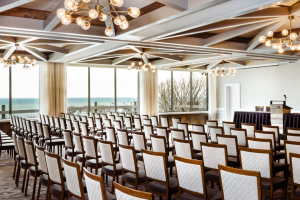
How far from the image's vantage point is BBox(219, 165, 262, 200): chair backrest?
2436 mm

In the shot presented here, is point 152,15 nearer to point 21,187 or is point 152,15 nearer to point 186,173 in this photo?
point 186,173

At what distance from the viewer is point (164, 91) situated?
1488cm

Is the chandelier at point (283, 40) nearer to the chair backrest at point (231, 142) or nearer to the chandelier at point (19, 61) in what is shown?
the chair backrest at point (231, 142)

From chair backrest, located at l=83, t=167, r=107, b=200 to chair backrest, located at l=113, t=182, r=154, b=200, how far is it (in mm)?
216

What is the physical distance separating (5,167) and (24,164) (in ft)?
6.96

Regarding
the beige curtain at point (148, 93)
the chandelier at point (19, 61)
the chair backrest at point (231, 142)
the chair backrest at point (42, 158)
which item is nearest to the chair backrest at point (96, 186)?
the chair backrest at point (42, 158)

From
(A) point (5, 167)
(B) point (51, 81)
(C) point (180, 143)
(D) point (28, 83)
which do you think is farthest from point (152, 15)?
(D) point (28, 83)

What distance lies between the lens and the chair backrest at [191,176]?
2.85m

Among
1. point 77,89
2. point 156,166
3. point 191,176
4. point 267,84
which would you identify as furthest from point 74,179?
point 77,89

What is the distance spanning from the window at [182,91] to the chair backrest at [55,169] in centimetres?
1154

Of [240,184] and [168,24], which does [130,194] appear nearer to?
[240,184]

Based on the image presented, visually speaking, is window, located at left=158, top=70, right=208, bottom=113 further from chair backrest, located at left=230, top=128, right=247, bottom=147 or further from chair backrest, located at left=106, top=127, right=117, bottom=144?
chair backrest, located at left=230, top=128, right=247, bottom=147

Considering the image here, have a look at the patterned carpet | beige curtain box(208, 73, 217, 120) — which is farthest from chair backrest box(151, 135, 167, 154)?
beige curtain box(208, 73, 217, 120)

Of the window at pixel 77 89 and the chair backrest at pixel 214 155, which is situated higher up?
the window at pixel 77 89
